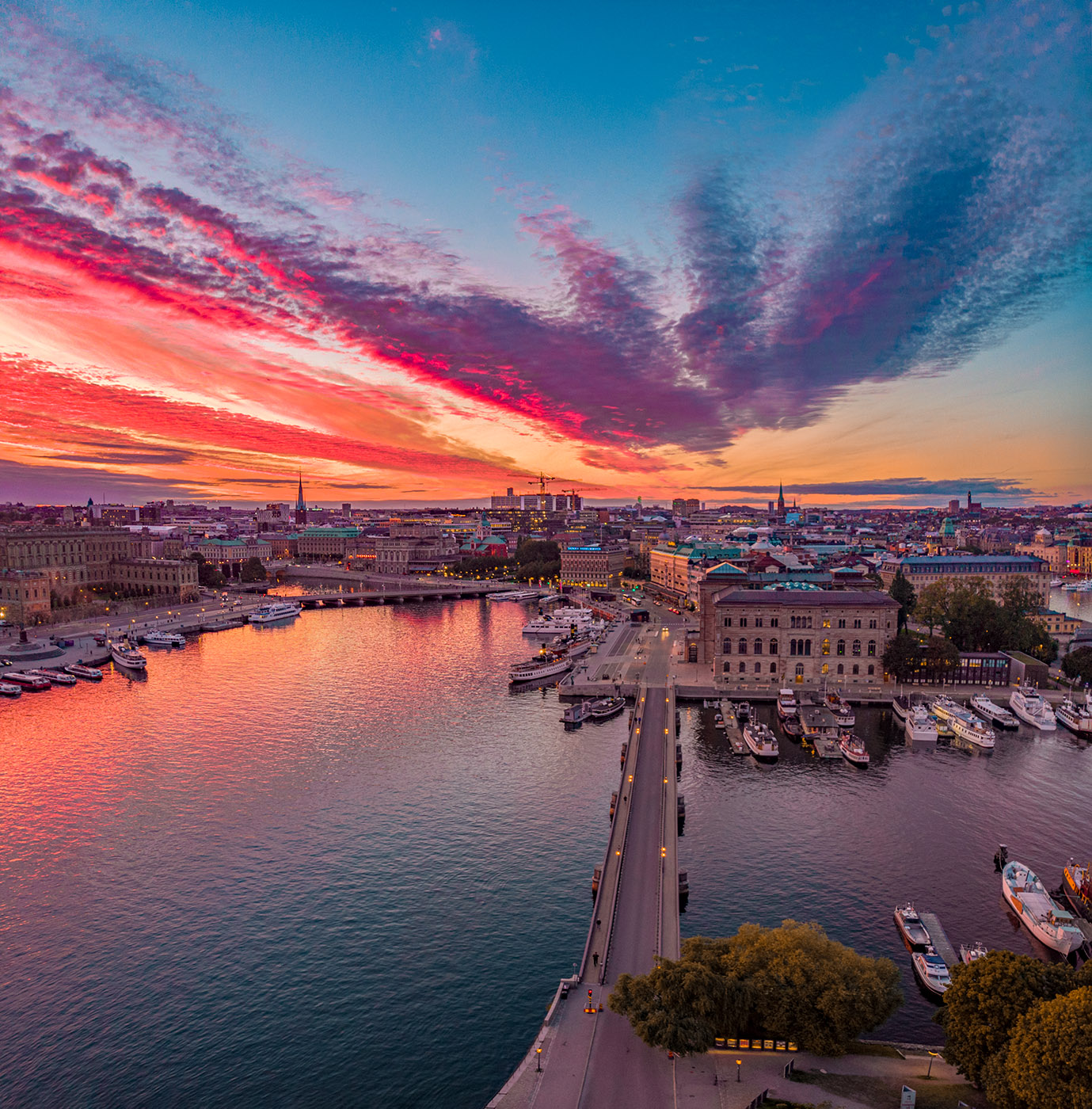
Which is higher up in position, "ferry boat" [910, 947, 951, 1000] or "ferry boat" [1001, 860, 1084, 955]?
"ferry boat" [1001, 860, 1084, 955]

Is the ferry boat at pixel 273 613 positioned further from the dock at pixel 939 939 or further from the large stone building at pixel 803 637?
the dock at pixel 939 939

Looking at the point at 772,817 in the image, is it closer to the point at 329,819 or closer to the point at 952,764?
the point at 952,764

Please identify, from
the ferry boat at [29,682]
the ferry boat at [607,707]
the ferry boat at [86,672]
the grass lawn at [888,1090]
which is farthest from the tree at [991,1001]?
the ferry boat at [86,672]

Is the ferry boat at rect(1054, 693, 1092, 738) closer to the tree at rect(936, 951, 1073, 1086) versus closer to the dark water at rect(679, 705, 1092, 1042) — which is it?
the dark water at rect(679, 705, 1092, 1042)

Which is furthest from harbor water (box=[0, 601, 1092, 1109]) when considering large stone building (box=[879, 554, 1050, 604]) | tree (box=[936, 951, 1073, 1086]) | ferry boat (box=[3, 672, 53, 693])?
large stone building (box=[879, 554, 1050, 604])

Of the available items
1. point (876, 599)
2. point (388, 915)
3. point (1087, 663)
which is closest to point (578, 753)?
point (388, 915)
